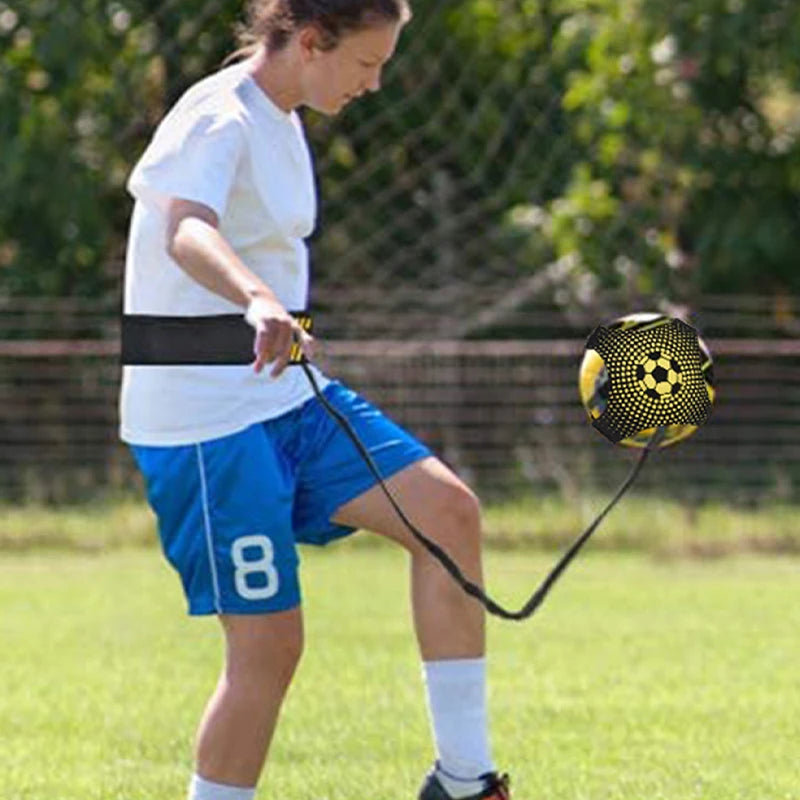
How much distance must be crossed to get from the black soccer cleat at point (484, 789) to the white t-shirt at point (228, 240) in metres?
0.71

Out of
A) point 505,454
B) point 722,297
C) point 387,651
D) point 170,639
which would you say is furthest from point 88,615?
point 722,297

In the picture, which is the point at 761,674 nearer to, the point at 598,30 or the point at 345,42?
the point at 345,42

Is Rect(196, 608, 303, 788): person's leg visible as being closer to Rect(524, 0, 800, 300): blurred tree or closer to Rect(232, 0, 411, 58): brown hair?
Rect(232, 0, 411, 58): brown hair

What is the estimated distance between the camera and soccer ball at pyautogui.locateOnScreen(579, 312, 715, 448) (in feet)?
15.6

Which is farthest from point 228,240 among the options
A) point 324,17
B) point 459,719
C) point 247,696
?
point 459,719

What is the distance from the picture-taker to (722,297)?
1395 centimetres

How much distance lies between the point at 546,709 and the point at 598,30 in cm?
759

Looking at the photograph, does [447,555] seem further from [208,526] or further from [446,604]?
[208,526]

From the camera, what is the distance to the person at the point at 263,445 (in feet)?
15.4

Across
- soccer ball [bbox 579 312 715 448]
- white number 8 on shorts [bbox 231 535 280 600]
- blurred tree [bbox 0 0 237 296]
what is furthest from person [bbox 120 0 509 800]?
blurred tree [bbox 0 0 237 296]

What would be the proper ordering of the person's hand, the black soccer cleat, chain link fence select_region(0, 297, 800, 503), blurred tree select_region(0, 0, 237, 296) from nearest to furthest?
the person's hand → the black soccer cleat → chain link fence select_region(0, 297, 800, 503) → blurred tree select_region(0, 0, 237, 296)

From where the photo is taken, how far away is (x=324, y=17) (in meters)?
4.72

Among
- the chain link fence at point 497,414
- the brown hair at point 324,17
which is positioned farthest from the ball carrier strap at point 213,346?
the chain link fence at point 497,414

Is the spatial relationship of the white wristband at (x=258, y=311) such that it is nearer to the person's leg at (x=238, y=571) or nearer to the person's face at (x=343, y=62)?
the person's leg at (x=238, y=571)
